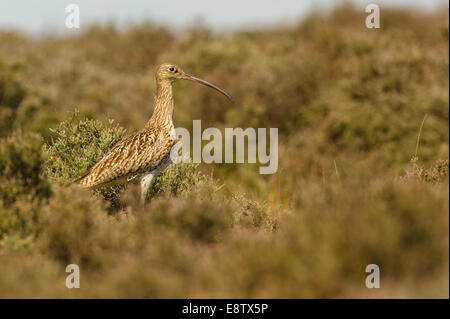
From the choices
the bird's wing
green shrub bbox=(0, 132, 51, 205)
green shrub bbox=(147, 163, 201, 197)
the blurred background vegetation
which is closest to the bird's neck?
the bird's wing

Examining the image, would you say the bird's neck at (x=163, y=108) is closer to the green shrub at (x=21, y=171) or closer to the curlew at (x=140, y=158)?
the curlew at (x=140, y=158)

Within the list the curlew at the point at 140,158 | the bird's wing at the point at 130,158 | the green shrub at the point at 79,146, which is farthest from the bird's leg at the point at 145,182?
the green shrub at the point at 79,146

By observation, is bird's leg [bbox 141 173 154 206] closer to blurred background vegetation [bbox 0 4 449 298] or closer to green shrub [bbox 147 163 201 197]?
blurred background vegetation [bbox 0 4 449 298]

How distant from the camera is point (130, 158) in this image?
21.7 ft

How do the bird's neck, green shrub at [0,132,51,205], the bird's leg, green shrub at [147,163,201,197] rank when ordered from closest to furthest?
1. green shrub at [0,132,51,205]
2. the bird's leg
3. the bird's neck
4. green shrub at [147,163,201,197]

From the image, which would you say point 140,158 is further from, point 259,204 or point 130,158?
point 259,204

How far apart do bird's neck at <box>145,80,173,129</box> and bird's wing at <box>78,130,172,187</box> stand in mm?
264

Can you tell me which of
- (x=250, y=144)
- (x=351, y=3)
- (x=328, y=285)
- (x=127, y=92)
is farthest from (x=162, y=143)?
(x=351, y=3)

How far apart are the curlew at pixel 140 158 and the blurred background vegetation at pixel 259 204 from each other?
11.1 inches

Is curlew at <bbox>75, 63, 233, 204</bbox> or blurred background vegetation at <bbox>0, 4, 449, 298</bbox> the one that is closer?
blurred background vegetation at <bbox>0, 4, 449, 298</bbox>

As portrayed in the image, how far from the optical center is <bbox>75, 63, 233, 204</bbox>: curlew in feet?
21.4

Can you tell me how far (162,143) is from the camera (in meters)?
6.82

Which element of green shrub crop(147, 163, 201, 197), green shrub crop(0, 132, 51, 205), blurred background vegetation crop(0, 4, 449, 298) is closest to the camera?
blurred background vegetation crop(0, 4, 449, 298)
